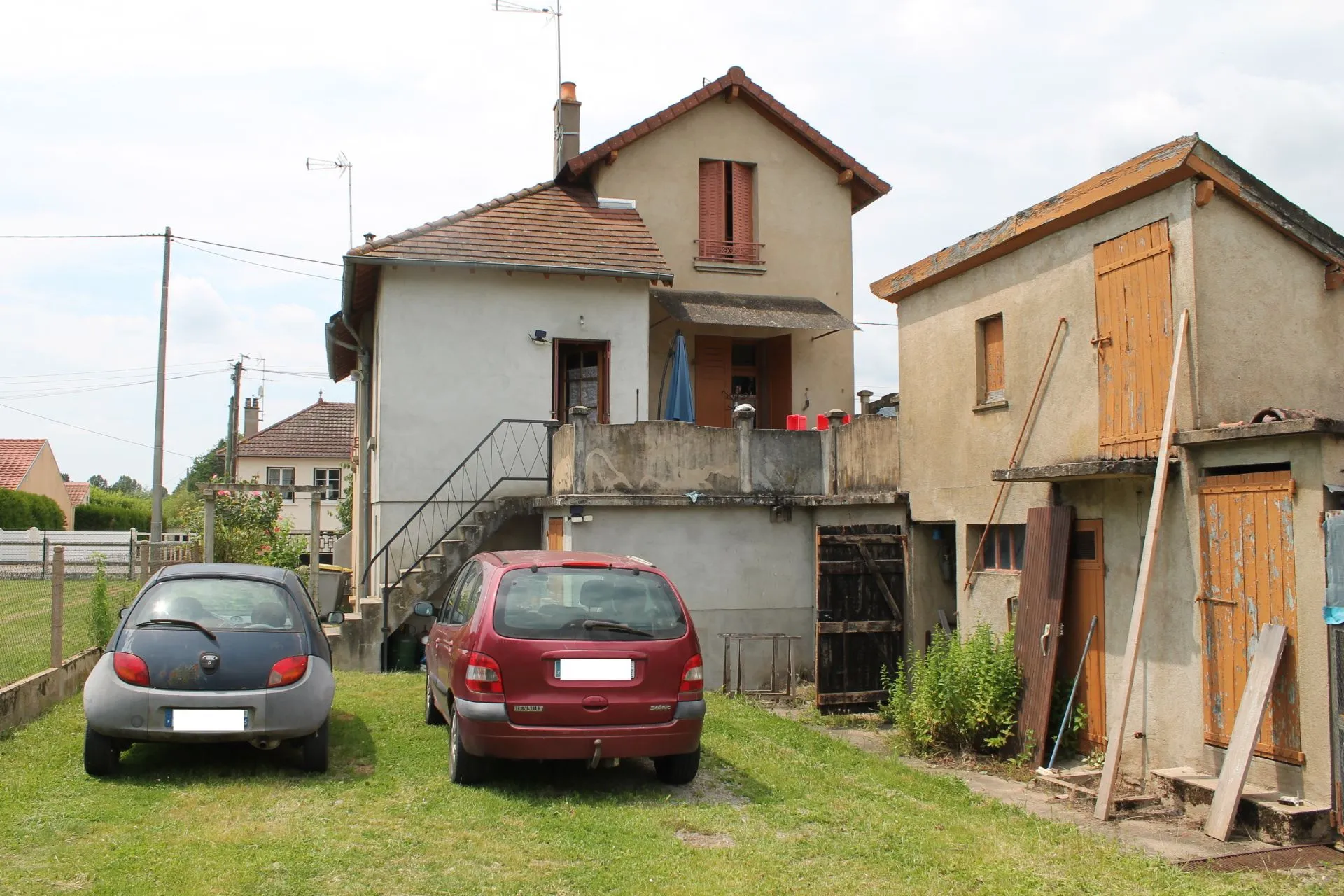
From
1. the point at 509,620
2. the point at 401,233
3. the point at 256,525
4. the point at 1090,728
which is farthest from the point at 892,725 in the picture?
the point at 256,525

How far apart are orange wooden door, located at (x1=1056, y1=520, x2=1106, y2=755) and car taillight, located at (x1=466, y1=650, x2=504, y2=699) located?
5032 millimetres

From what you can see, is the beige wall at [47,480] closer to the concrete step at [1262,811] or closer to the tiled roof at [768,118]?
the tiled roof at [768,118]

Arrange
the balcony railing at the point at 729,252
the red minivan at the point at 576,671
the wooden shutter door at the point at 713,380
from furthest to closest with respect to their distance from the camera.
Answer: the wooden shutter door at the point at 713,380
the balcony railing at the point at 729,252
the red minivan at the point at 576,671

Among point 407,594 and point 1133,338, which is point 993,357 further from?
point 407,594

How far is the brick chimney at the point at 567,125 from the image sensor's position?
19.9 m

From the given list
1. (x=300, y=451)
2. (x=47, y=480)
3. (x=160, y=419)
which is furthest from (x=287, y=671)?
(x=47, y=480)

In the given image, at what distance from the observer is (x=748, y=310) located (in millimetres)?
18172

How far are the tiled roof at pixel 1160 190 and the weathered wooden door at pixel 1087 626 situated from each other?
8.72ft

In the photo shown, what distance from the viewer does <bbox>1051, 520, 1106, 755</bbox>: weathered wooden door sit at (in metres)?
8.97

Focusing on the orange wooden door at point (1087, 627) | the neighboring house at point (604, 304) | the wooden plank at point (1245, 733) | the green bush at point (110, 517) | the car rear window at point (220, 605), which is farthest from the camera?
the green bush at point (110, 517)

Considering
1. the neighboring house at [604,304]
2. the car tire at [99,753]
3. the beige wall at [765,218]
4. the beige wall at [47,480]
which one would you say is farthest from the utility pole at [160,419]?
the beige wall at [47,480]

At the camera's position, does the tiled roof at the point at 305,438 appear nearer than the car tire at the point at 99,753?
No

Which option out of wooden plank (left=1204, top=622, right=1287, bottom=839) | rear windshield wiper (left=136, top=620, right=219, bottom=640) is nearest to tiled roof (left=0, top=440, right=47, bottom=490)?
rear windshield wiper (left=136, top=620, right=219, bottom=640)

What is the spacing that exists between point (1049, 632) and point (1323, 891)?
3.55 metres
